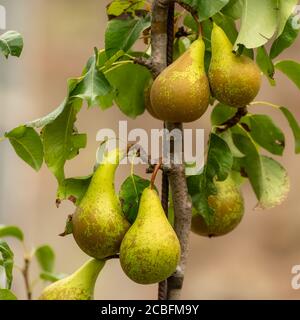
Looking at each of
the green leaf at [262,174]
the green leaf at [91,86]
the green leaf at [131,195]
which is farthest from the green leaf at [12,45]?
the green leaf at [262,174]

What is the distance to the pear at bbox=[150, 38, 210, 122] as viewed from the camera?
0.90m

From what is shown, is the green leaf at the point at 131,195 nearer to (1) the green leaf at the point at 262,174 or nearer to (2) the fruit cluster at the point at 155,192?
(2) the fruit cluster at the point at 155,192

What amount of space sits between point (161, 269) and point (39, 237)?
1637 millimetres

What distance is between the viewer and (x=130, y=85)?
1060 millimetres

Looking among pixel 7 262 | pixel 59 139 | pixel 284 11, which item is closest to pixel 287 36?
pixel 284 11

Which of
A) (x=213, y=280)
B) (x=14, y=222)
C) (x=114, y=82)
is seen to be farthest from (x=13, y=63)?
(x=114, y=82)

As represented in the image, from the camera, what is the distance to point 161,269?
88 cm

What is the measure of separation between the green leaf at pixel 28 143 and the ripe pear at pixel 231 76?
203 millimetres

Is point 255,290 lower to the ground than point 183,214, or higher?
lower

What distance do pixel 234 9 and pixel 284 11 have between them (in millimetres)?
68

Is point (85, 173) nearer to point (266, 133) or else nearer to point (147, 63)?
point (266, 133)

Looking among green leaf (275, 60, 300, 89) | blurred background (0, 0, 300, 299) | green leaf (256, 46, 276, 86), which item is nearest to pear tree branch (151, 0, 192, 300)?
green leaf (256, 46, 276, 86)
